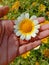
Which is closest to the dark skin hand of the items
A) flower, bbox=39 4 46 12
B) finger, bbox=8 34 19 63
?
finger, bbox=8 34 19 63

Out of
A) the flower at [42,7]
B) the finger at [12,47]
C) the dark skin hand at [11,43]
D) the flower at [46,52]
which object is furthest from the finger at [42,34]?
the flower at [42,7]

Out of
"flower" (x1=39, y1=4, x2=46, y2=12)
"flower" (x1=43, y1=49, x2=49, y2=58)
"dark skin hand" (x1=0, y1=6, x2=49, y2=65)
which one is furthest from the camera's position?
"flower" (x1=39, y1=4, x2=46, y2=12)

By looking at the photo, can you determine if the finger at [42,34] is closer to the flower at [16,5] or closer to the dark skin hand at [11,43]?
the dark skin hand at [11,43]

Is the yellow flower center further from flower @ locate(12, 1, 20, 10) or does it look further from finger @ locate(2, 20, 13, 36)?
flower @ locate(12, 1, 20, 10)

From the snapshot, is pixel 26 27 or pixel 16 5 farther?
pixel 16 5

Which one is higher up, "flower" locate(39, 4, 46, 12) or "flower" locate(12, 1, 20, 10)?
"flower" locate(12, 1, 20, 10)

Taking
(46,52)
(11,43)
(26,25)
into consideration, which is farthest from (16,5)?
(11,43)

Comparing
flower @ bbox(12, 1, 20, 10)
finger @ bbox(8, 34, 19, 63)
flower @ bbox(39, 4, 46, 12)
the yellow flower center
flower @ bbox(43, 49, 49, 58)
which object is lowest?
flower @ bbox(43, 49, 49, 58)

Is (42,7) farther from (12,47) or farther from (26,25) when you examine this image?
(12,47)

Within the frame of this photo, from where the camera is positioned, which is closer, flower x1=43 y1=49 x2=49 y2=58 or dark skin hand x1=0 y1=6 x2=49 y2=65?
dark skin hand x1=0 y1=6 x2=49 y2=65
